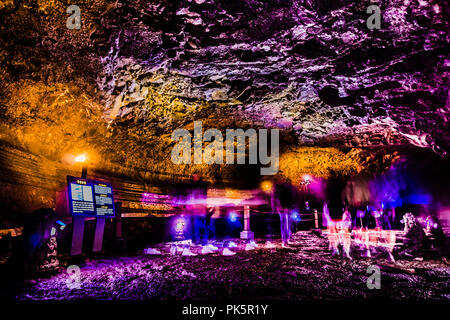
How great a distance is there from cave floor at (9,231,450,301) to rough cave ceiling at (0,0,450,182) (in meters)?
3.67

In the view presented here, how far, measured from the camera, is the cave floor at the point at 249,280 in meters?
2.88

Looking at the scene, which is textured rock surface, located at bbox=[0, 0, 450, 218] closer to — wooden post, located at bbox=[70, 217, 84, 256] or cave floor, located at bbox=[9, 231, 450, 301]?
wooden post, located at bbox=[70, 217, 84, 256]

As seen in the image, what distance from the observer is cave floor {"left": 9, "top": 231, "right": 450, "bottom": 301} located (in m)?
2.88

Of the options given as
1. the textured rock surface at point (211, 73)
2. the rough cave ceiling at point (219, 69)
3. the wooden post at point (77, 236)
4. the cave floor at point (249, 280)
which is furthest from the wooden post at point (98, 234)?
the rough cave ceiling at point (219, 69)

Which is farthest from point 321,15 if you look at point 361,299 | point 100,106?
point 100,106

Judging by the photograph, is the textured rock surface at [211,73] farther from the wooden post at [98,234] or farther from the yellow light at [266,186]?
the yellow light at [266,186]

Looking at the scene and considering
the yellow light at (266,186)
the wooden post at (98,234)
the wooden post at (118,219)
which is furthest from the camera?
the yellow light at (266,186)

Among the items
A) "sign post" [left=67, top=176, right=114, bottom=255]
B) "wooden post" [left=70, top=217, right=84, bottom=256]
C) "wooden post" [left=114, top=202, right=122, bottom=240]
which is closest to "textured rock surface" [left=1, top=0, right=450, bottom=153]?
"sign post" [left=67, top=176, right=114, bottom=255]

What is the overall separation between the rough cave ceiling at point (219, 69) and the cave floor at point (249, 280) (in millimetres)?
3668

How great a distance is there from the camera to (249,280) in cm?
358

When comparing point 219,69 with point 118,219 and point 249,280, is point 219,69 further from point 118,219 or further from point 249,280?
point 118,219
